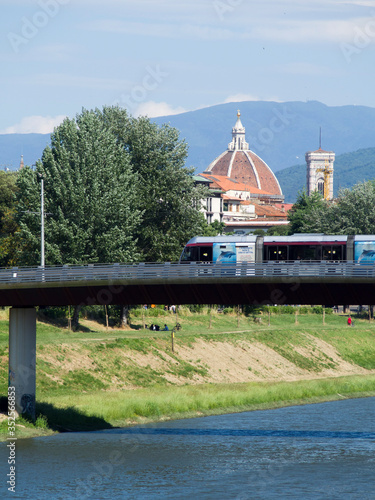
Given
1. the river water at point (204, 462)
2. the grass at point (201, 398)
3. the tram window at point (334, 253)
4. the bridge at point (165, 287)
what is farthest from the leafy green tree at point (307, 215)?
the bridge at point (165, 287)

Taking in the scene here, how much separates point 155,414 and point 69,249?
24.5 meters

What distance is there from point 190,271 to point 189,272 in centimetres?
9

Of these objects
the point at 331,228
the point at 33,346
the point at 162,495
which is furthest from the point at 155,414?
the point at 331,228

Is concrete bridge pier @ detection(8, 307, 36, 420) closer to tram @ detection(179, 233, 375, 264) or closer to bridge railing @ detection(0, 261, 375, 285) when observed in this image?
bridge railing @ detection(0, 261, 375, 285)

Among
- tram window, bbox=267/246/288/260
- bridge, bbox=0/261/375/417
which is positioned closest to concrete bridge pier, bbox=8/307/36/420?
bridge, bbox=0/261/375/417

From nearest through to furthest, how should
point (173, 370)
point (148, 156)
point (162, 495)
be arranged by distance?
1. point (162, 495)
2. point (173, 370)
3. point (148, 156)

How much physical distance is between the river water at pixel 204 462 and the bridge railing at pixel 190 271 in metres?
10.7

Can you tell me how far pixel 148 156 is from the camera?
98188 millimetres

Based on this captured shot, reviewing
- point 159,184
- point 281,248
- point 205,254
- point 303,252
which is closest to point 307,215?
point 159,184

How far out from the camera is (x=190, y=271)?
173 feet

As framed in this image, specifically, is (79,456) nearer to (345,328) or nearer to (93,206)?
(93,206)

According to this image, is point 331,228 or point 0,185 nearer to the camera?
point 0,185

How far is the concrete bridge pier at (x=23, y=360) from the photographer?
57781 millimetres

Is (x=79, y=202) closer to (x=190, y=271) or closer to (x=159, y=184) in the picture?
(x=159, y=184)
